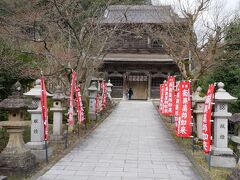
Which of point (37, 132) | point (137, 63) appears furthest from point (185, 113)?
point (137, 63)

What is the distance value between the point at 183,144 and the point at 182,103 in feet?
5.47

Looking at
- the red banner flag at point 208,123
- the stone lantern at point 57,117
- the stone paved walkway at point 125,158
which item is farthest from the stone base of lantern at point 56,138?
the red banner flag at point 208,123

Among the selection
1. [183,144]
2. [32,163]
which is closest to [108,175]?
[32,163]

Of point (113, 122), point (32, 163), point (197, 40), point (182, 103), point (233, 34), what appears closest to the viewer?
point (32, 163)

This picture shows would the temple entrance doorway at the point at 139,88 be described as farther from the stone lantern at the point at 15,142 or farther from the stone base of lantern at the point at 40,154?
the stone lantern at the point at 15,142

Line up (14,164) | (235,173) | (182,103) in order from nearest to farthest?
(235,173), (14,164), (182,103)

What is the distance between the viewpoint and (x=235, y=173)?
21.5 ft

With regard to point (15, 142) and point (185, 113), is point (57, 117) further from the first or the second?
point (185, 113)

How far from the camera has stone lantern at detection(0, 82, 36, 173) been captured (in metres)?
7.29

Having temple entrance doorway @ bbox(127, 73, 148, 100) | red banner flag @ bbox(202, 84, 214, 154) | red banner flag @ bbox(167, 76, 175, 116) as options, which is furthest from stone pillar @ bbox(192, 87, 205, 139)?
temple entrance doorway @ bbox(127, 73, 148, 100)

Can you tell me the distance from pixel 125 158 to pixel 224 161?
2.87 m

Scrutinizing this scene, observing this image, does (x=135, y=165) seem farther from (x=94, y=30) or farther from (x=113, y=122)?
(x=113, y=122)

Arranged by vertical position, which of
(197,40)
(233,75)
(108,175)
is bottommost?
(108,175)

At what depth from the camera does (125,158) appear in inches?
370
